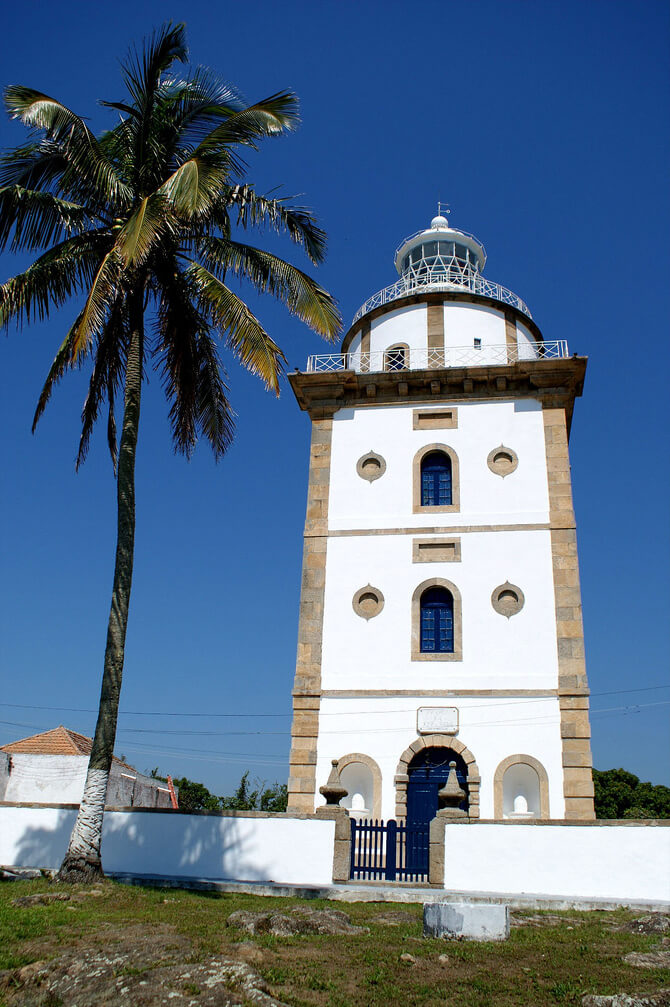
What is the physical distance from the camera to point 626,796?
56312 mm

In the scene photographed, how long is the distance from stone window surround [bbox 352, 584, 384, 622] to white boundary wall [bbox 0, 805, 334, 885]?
20.6ft

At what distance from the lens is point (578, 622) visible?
61.8 feet

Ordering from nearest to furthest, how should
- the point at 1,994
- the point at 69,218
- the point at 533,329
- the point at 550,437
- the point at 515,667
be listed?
the point at 1,994
the point at 69,218
the point at 515,667
the point at 550,437
the point at 533,329

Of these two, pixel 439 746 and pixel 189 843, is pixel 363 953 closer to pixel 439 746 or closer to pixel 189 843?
pixel 189 843

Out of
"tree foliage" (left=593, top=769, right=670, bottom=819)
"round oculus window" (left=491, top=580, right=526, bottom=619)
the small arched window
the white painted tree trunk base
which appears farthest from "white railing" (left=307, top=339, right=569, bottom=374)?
"tree foliage" (left=593, top=769, right=670, bottom=819)

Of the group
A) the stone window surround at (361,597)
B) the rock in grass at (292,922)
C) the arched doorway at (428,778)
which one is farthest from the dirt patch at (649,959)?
the stone window surround at (361,597)

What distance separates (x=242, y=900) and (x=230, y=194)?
476 inches

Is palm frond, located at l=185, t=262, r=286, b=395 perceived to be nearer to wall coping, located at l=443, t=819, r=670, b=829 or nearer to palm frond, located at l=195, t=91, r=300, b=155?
palm frond, located at l=195, t=91, r=300, b=155

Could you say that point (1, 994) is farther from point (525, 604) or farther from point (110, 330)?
point (525, 604)

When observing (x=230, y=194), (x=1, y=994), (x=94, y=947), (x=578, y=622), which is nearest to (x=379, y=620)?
(x=578, y=622)

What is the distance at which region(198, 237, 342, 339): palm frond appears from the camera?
1525cm

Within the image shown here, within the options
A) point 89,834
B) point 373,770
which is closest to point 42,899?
point 89,834

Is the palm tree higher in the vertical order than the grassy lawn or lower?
higher

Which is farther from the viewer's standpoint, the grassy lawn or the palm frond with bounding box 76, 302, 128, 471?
the palm frond with bounding box 76, 302, 128, 471
